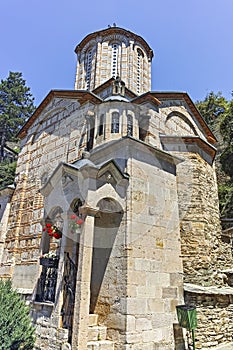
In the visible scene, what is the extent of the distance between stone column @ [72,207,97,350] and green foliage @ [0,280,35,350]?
137 centimetres

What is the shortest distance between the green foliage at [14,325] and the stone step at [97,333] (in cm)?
133

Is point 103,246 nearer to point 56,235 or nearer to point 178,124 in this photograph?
point 56,235

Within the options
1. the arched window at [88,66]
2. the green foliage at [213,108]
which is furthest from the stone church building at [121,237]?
the green foliage at [213,108]

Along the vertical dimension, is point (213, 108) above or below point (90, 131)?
above

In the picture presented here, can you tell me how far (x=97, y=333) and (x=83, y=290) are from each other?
3.06 feet

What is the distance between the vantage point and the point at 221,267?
7914 mm

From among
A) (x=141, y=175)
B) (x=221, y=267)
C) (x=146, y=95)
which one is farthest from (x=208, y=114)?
(x=141, y=175)

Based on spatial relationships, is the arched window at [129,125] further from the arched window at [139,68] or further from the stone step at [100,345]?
the stone step at [100,345]

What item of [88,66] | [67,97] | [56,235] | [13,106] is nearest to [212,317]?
[56,235]

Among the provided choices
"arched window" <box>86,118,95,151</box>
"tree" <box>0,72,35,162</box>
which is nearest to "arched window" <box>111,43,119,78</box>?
"arched window" <box>86,118,95,151</box>

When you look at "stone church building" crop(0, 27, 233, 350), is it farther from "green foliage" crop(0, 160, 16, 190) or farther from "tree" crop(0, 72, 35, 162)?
"tree" crop(0, 72, 35, 162)

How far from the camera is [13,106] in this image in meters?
27.0

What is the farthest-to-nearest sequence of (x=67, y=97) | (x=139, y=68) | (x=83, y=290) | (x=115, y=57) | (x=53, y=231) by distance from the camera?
1. (x=139, y=68)
2. (x=115, y=57)
3. (x=67, y=97)
4. (x=53, y=231)
5. (x=83, y=290)

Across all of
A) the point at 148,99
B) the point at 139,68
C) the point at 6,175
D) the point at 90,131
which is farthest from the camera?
the point at 6,175
